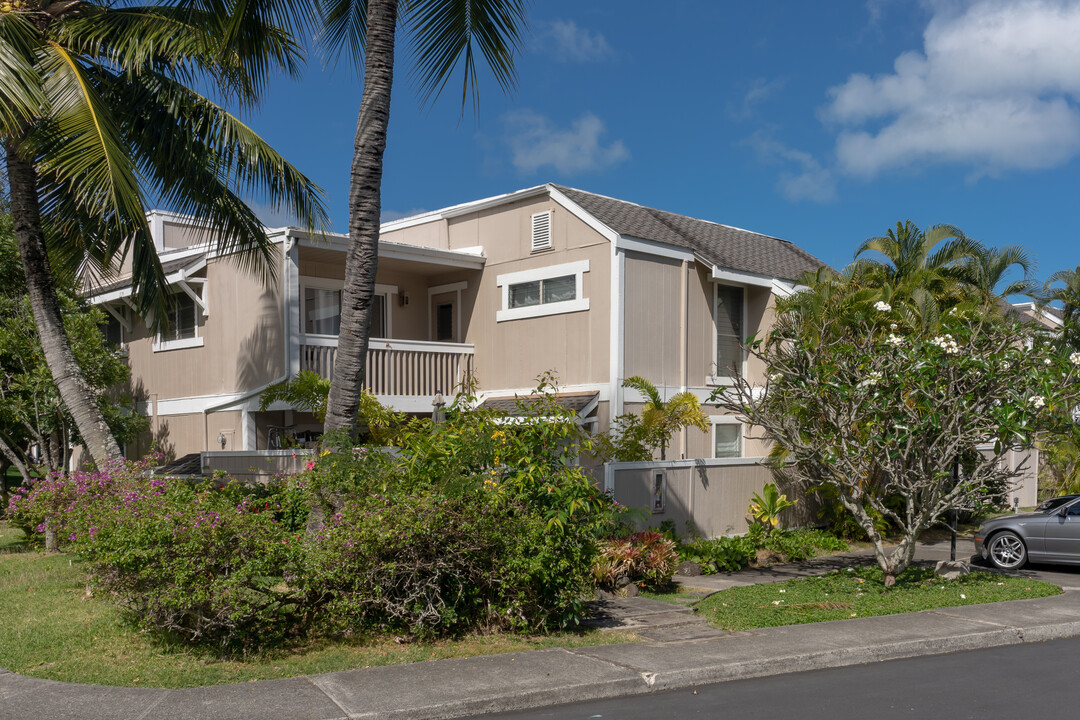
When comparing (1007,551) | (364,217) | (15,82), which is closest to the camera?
(15,82)

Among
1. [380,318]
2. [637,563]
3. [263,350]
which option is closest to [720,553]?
[637,563]

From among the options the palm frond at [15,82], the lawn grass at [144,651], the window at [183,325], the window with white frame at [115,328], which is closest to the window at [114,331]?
the window with white frame at [115,328]

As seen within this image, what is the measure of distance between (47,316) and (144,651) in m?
5.08

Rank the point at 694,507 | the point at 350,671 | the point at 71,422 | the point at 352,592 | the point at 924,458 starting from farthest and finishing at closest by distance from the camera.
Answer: the point at 71,422
the point at 694,507
the point at 924,458
the point at 352,592
the point at 350,671

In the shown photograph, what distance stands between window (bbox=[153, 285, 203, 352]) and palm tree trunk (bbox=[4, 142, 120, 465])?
6.57 metres

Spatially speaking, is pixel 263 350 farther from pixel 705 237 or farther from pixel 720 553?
pixel 705 237

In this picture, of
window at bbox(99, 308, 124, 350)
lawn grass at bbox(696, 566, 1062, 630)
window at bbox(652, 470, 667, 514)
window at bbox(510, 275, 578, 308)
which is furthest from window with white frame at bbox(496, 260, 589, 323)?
window at bbox(99, 308, 124, 350)

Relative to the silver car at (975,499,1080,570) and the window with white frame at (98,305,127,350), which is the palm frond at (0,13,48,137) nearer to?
the window with white frame at (98,305,127,350)

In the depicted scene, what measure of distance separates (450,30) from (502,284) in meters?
8.04

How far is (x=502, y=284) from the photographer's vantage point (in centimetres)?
1847

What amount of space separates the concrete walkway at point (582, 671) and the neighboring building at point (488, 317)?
6.69 meters

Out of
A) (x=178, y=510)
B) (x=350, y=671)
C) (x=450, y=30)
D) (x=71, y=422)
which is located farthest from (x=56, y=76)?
(x=71, y=422)

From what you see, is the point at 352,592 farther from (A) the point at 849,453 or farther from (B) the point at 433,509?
(A) the point at 849,453

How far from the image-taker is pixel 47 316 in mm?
11164
